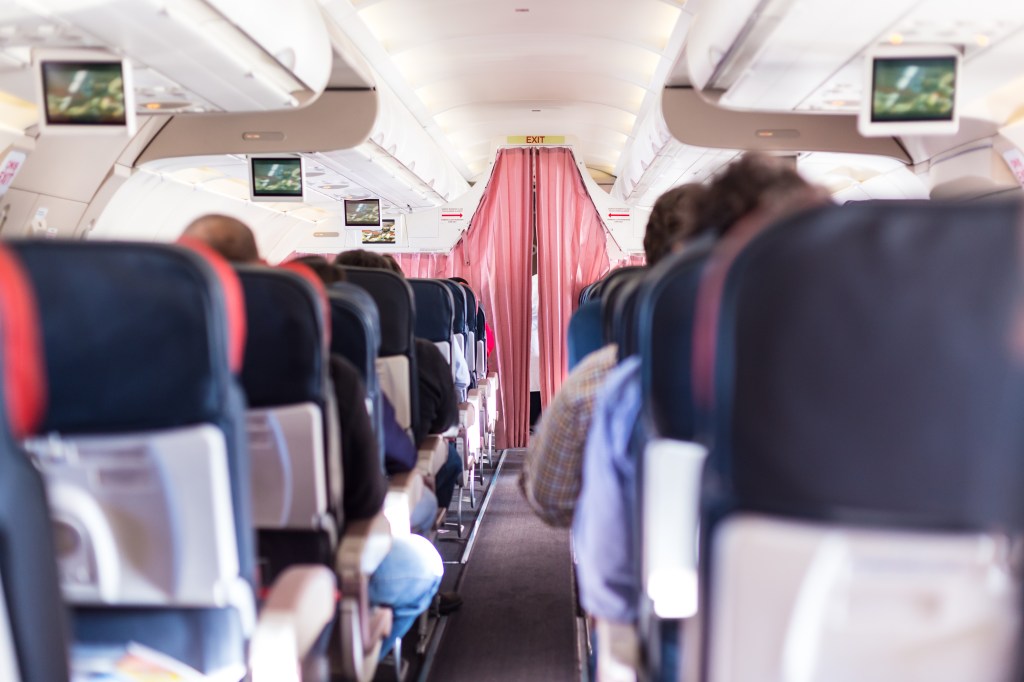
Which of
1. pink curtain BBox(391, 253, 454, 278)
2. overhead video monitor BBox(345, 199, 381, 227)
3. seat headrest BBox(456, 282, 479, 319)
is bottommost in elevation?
seat headrest BBox(456, 282, 479, 319)

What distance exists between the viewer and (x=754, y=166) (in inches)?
67.3

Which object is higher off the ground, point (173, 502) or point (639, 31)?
point (639, 31)

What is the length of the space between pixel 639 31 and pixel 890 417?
23.1 feet

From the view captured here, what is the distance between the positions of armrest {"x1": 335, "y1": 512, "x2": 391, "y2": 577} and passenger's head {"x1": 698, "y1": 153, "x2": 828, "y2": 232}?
1.51 metres

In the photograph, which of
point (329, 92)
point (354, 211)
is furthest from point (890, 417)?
point (354, 211)

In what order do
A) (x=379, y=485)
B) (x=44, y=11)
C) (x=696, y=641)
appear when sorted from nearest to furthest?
(x=696, y=641) < (x=379, y=485) < (x=44, y=11)

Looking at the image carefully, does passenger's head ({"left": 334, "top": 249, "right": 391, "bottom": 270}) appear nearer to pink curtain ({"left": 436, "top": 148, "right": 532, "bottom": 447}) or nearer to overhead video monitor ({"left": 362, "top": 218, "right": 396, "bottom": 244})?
pink curtain ({"left": 436, "top": 148, "right": 532, "bottom": 447})

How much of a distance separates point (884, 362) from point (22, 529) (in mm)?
1469

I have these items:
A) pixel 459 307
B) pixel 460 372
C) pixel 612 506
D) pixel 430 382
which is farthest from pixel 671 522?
pixel 459 307

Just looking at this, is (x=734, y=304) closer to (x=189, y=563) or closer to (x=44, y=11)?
(x=189, y=563)

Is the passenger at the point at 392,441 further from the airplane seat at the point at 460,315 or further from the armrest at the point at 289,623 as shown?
the airplane seat at the point at 460,315

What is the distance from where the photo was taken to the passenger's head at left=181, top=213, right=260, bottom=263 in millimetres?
2486

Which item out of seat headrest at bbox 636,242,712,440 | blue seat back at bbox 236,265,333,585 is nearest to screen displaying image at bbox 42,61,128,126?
blue seat back at bbox 236,265,333,585

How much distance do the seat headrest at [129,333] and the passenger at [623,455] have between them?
0.94 meters
